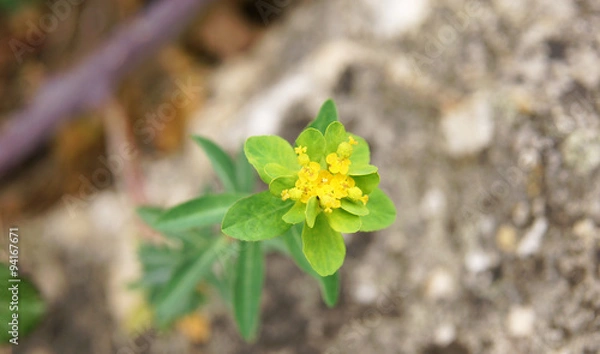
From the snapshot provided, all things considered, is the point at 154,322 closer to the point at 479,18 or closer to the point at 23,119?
the point at 23,119

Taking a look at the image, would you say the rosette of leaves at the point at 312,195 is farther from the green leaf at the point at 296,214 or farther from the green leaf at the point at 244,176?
the green leaf at the point at 244,176

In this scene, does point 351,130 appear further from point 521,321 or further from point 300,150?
point 300,150

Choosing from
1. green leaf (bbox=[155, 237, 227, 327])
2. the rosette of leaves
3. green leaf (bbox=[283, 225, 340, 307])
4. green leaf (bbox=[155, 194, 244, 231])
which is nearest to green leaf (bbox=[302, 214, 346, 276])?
the rosette of leaves

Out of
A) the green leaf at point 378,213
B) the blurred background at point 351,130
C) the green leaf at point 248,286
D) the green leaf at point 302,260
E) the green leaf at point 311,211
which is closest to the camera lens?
the green leaf at point 311,211

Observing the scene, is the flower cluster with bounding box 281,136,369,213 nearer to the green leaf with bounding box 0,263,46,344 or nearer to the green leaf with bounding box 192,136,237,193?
the green leaf with bounding box 192,136,237,193

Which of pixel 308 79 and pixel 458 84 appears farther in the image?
pixel 308 79

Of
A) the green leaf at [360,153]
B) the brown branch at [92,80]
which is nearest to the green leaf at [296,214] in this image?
the green leaf at [360,153]

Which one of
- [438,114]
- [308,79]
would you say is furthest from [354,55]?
[438,114]
